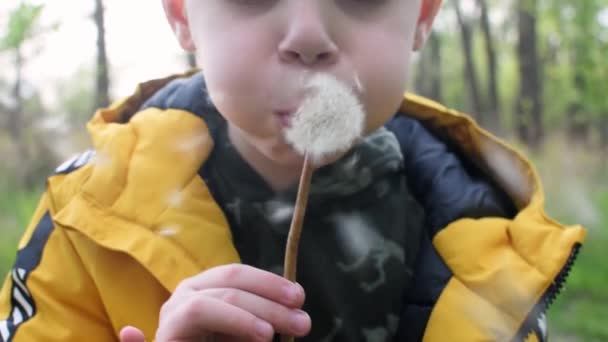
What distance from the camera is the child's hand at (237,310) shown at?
1.55 ft

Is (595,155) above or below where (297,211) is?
below

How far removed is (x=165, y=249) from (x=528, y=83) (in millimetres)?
2330

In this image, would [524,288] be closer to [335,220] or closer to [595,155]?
[335,220]

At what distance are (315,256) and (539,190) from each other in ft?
0.90

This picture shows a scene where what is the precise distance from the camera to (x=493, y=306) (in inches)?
29.0

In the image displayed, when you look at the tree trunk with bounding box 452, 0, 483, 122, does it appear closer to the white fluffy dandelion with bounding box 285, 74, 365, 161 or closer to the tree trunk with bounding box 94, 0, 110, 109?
the tree trunk with bounding box 94, 0, 110, 109

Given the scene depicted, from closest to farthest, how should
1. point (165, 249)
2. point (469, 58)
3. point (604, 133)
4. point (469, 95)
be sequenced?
1. point (165, 249)
2. point (469, 58)
3. point (469, 95)
4. point (604, 133)

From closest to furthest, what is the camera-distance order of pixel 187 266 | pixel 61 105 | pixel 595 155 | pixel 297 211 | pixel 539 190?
pixel 297 211 → pixel 187 266 → pixel 539 190 → pixel 61 105 → pixel 595 155

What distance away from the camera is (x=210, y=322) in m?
0.48

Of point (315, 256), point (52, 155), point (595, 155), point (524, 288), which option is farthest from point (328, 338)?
point (595, 155)

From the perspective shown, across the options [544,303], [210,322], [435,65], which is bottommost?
[435,65]

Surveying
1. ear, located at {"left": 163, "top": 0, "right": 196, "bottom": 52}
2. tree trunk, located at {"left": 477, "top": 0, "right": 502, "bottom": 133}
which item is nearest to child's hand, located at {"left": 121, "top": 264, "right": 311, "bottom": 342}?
ear, located at {"left": 163, "top": 0, "right": 196, "bottom": 52}

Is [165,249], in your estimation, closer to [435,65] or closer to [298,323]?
[298,323]

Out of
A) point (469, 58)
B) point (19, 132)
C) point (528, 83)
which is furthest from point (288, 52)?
point (528, 83)
